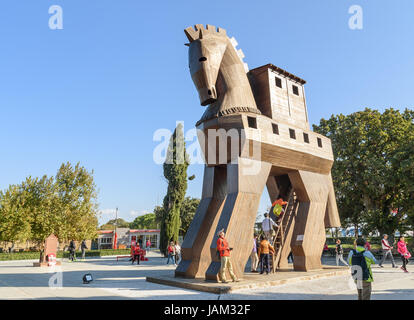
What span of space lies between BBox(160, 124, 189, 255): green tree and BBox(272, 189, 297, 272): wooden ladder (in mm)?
16211

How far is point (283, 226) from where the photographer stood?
44.7 feet

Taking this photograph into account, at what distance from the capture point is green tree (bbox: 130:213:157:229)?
9375cm

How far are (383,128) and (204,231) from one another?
21.1 meters

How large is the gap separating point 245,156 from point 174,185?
1883 centimetres

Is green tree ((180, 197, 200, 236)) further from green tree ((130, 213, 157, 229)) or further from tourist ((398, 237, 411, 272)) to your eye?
green tree ((130, 213, 157, 229))

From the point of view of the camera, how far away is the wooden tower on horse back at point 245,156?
10.5 metres

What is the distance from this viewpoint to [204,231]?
A: 1119cm

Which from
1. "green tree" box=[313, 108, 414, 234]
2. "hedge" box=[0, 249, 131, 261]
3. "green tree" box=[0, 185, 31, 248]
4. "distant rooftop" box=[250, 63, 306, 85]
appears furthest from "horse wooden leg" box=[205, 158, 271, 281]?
"hedge" box=[0, 249, 131, 261]

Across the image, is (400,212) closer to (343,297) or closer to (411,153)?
(411,153)

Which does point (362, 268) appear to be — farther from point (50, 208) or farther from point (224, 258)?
point (50, 208)

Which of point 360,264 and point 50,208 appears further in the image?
point 50,208

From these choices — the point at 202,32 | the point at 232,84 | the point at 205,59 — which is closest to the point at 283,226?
the point at 232,84

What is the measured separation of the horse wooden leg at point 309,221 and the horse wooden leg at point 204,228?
11.2 ft
